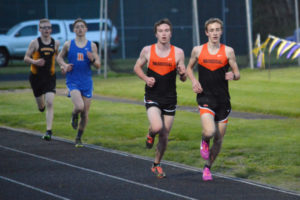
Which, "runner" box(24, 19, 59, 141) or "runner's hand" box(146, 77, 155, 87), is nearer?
"runner's hand" box(146, 77, 155, 87)

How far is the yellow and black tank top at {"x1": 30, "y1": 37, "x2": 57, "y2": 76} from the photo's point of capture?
11.9m

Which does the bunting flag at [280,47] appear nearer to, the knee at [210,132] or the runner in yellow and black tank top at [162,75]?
the runner in yellow and black tank top at [162,75]

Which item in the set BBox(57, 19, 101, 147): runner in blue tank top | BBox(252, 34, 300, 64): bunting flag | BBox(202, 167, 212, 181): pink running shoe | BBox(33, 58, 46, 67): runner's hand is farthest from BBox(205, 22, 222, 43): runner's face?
BBox(252, 34, 300, 64): bunting flag

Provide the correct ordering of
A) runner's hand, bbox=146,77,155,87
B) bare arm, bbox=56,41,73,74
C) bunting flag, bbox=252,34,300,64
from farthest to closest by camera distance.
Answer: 1. bunting flag, bbox=252,34,300,64
2. bare arm, bbox=56,41,73,74
3. runner's hand, bbox=146,77,155,87

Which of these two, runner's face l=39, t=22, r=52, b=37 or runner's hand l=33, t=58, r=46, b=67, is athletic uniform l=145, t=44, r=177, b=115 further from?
runner's hand l=33, t=58, r=46, b=67

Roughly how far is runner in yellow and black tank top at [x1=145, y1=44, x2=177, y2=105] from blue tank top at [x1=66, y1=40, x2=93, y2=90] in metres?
2.71

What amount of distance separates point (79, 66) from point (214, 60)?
330cm

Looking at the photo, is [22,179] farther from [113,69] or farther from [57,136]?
[113,69]

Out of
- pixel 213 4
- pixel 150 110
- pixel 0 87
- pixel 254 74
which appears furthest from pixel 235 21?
pixel 150 110

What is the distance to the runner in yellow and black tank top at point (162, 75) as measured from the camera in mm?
8250

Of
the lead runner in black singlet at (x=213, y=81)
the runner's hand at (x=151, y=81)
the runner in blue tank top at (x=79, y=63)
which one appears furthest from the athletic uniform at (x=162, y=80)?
the runner in blue tank top at (x=79, y=63)

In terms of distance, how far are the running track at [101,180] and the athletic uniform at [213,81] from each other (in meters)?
0.92

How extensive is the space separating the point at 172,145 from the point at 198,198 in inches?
156

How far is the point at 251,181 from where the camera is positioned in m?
8.23
